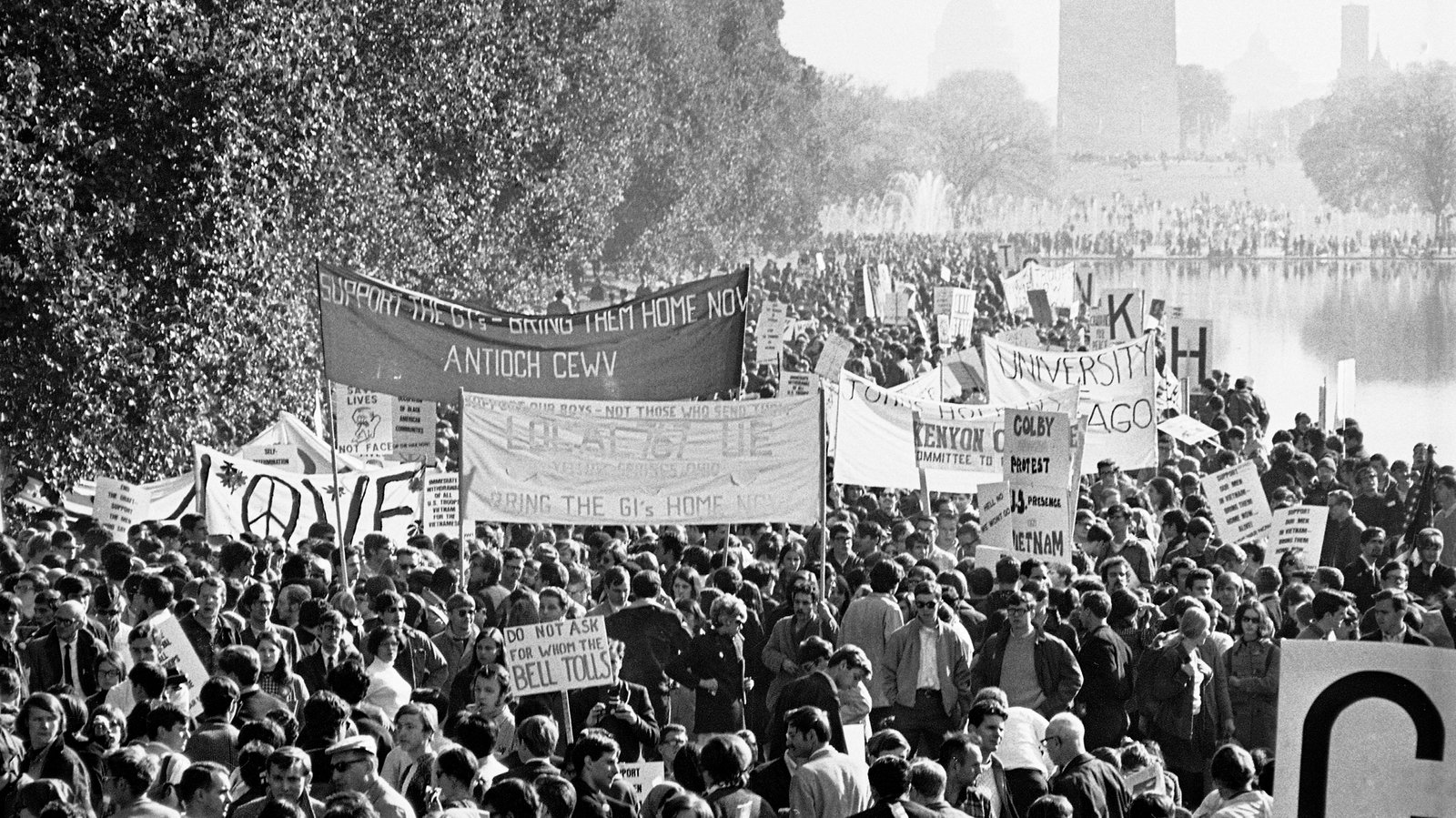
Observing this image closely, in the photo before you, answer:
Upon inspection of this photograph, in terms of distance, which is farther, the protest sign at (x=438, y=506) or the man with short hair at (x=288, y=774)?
the protest sign at (x=438, y=506)

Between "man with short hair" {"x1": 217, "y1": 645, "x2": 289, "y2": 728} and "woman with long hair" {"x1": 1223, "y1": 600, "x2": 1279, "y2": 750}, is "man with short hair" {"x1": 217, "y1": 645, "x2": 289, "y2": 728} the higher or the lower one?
the higher one

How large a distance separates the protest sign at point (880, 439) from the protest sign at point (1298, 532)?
7.80 feet

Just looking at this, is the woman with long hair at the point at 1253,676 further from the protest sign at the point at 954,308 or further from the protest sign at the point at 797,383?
the protest sign at the point at 954,308

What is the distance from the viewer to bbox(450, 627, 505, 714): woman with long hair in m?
9.95

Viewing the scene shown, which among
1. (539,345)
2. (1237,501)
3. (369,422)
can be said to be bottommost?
(1237,501)

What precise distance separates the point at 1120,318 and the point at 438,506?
1762 centimetres

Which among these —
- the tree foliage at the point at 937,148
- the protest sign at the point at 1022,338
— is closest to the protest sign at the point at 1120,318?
the protest sign at the point at 1022,338

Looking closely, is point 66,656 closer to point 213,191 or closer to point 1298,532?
point 1298,532

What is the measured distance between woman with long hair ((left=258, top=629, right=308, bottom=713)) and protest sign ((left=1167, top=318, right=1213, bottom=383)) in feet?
60.0

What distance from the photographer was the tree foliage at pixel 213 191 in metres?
18.1

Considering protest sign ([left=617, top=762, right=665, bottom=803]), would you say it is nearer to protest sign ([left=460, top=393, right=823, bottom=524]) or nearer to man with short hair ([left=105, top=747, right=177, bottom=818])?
man with short hair ([left=105, top=747, right=177, bottom=818])

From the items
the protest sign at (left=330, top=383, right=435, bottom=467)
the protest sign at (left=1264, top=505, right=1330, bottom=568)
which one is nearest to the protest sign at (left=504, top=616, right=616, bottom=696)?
the protest sign at (left=1264, top=505, right=1330, bottom=568)

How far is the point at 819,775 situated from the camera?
7.98m

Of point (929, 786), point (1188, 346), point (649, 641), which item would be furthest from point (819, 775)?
point (1188, 346)
